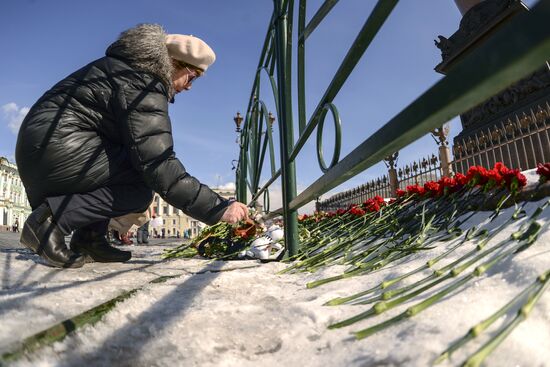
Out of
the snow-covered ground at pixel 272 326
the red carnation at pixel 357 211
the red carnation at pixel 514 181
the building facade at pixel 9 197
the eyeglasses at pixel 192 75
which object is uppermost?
the building facade at pixel 9 197

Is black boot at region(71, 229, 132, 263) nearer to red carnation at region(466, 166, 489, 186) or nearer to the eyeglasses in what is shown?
the eyeglasses

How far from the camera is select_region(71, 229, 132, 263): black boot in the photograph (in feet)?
7.75

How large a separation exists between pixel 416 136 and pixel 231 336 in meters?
0.57

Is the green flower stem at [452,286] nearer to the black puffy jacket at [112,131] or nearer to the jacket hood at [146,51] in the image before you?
the black puffy jacket at [112,131]

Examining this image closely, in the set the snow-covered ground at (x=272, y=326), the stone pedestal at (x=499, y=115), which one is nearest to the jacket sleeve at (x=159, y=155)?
the snow-covered ground at (x=272, y=326)

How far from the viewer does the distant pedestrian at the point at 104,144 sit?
69.4 inches

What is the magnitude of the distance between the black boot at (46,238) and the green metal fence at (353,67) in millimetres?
1198

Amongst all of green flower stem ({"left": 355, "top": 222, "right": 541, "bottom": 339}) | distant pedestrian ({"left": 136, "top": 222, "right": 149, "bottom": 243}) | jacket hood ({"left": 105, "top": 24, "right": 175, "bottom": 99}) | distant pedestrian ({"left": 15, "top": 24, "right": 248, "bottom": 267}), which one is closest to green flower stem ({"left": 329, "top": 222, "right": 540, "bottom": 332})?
green flower stem ({"left": 355, "top": 222, "right": 541, "bottom": 339})

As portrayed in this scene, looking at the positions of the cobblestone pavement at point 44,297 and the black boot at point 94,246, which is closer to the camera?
the cobblestone pavement at point 44,297

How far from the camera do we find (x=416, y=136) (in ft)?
2.33

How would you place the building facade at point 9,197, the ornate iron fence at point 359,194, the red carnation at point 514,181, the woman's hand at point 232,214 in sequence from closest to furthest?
the red carnation at point 514,181 < the woman's hand at point 232,214 < the ornate iron fence at point 359,194 < the building facade at point 9,197

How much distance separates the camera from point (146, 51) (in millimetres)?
1927

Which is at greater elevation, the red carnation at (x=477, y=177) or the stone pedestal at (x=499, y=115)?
the stone pedestal at (x=499, y=115)

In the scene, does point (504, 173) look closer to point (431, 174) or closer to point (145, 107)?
point (145, 107)
